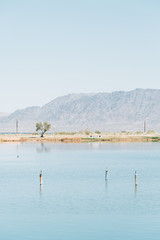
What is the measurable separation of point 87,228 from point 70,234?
7.53 feet

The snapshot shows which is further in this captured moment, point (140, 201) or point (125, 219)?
point (140, 201)

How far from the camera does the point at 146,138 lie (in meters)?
189

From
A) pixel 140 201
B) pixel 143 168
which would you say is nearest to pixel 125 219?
pixel 140 201

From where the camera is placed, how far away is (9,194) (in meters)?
54.2

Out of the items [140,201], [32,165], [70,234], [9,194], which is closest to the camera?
[70,234]

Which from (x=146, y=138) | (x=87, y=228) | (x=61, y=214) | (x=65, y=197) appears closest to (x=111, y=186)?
(x=65, y=197)

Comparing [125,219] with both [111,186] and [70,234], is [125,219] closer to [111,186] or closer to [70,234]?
[70,234]

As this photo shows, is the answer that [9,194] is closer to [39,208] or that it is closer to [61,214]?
[39,208]

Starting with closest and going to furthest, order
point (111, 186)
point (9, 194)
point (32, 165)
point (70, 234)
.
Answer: point (70, 234)
point (9, 194)
point (111, 186)
point (32, 165)

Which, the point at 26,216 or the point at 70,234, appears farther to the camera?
the point at 26,216

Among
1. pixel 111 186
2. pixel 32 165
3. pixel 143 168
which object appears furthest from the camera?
pixel 32 165

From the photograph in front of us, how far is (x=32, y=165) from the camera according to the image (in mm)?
93062

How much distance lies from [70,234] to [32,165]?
57273 mm

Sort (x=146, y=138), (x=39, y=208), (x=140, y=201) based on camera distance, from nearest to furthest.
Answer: (x=39, y=208)
(x=140, y=201)
(x=146, y=138)
